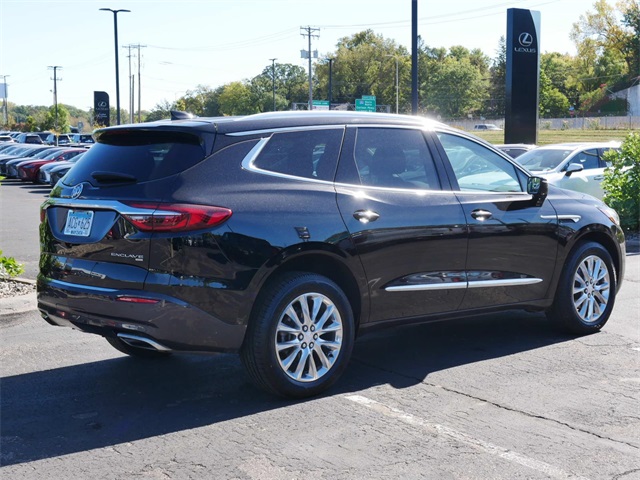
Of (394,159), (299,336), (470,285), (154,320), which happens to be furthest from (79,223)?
(470,285)

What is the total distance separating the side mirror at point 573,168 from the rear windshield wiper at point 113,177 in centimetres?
1161

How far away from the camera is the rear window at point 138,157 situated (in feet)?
16.8

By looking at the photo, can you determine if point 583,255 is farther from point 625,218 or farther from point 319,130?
point 625,218

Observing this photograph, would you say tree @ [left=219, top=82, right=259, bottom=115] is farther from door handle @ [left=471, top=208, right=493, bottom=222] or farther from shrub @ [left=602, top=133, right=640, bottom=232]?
door handle @ [left=471, top=208, right=493, bottom=222]

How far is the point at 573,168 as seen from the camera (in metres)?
16.2

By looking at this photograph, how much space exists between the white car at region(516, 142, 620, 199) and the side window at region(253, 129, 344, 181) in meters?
11.0

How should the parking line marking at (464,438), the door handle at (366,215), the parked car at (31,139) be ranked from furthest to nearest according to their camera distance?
the parked car at (31,139) < the door handle at (366,215) < the parking line marking at (464,438)

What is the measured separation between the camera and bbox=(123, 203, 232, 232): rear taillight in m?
4.86

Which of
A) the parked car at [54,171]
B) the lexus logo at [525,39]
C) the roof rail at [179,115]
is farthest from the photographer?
the parked car at [54,171]

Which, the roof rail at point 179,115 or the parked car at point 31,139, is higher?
the parked car at point 31,139

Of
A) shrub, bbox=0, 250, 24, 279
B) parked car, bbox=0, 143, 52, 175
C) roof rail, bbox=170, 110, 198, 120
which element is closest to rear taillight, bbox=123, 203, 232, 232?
roof rail, bbox=170, 110, 198, 120

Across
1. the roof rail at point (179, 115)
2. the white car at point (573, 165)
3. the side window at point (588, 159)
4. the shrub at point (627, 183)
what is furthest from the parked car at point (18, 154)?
the roof rail at point (179, 115)

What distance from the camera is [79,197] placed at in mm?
5289

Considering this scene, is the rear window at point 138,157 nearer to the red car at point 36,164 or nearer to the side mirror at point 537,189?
the side mirror at point 537,189
